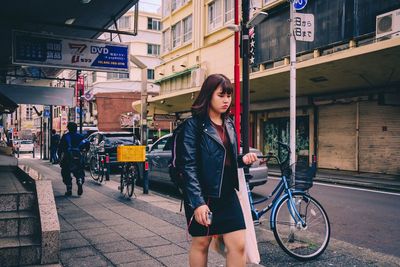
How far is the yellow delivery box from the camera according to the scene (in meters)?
9.25

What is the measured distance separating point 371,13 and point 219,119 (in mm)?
15180

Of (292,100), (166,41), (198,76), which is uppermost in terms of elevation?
(166,41)

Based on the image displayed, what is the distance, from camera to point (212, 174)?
2768 millimetres

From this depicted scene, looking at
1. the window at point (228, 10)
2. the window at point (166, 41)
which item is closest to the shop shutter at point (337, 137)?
the window at point (228, 10)

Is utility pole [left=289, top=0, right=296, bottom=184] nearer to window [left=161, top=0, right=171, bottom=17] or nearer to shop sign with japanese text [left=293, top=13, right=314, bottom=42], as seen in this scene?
shop sign with japanese text [left=293, top=13, right=314, bottom=42]

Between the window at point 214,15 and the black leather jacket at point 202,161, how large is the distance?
85.3 feet

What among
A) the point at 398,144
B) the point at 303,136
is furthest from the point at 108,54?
the point at 303,136

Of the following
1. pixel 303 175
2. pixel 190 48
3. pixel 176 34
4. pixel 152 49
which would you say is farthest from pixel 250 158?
pixel 152 49

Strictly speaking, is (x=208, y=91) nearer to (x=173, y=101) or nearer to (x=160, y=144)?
(x=160, y=144)

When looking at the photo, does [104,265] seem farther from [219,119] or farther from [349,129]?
[349,129]

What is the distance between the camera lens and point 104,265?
13.9ft

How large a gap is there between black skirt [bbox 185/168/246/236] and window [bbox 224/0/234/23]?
79.9 ft

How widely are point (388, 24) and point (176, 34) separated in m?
22.5

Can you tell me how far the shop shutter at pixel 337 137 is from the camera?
18.5 meters
